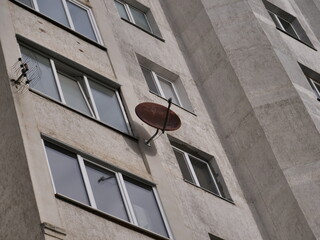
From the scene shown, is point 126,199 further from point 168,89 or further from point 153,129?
point 168,89

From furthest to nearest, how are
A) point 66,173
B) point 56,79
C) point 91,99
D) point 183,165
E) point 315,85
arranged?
point 315,85 < point 183,165 < point 91,99 < point 56,79 < point 66,173

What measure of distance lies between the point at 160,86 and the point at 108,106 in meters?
4.55

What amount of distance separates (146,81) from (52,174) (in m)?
7.85

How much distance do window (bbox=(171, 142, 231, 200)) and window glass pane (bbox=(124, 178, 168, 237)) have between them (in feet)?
10.8

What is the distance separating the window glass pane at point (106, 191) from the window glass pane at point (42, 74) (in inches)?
76.0

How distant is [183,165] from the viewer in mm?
19891

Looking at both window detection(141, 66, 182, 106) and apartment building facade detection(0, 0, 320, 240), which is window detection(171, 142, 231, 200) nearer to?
apartment building facade detection(0, 0, 320, 240)

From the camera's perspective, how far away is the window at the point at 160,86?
72.1 ft

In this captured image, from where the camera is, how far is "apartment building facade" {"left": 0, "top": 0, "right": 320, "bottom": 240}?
Answer: 14.5 meters

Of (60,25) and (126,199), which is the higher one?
(60,25)

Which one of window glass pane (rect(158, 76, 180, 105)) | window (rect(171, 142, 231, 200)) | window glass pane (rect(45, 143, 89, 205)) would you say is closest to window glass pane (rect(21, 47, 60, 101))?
window glass pane (rect(45, 143, 89, 205))

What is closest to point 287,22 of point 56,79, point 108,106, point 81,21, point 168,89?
point 168,89

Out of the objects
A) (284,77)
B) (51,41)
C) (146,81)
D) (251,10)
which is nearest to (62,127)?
(51,41)

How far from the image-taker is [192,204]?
18.2 m
